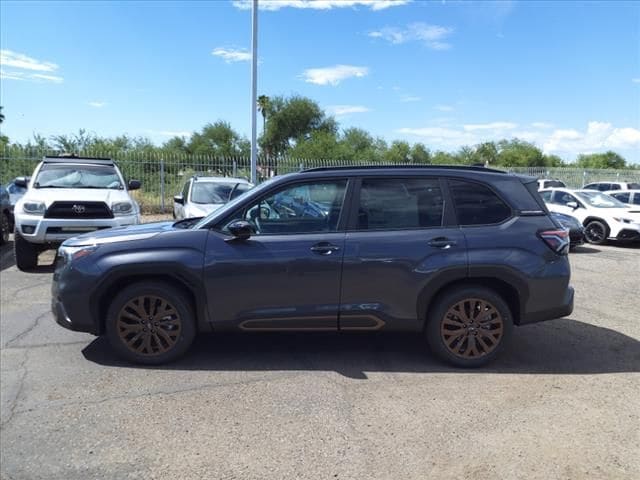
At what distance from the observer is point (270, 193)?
179 inches

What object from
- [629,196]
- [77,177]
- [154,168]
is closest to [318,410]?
[77,177]

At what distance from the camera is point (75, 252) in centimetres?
450

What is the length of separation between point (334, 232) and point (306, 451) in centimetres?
191

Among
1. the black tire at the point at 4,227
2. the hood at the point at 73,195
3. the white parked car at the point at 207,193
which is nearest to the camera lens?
the hood at the point at 73,195

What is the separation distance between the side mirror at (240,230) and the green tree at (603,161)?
253 feet

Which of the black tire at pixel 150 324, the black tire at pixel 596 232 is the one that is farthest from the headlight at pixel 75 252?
the black tire at pixel 596 232

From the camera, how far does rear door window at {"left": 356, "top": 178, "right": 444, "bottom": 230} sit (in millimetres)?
4523

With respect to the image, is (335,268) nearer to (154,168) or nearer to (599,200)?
(599,200)

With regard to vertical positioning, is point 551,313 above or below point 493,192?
below

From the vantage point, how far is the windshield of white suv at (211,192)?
1080 cm

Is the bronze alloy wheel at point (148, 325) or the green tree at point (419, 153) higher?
the green tree at point (419, 153)

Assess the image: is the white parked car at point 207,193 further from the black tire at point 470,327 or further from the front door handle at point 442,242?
the black tire at point 470,327

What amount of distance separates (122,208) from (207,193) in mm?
2490

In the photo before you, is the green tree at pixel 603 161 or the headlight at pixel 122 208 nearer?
the headlight at pixel 122 208
